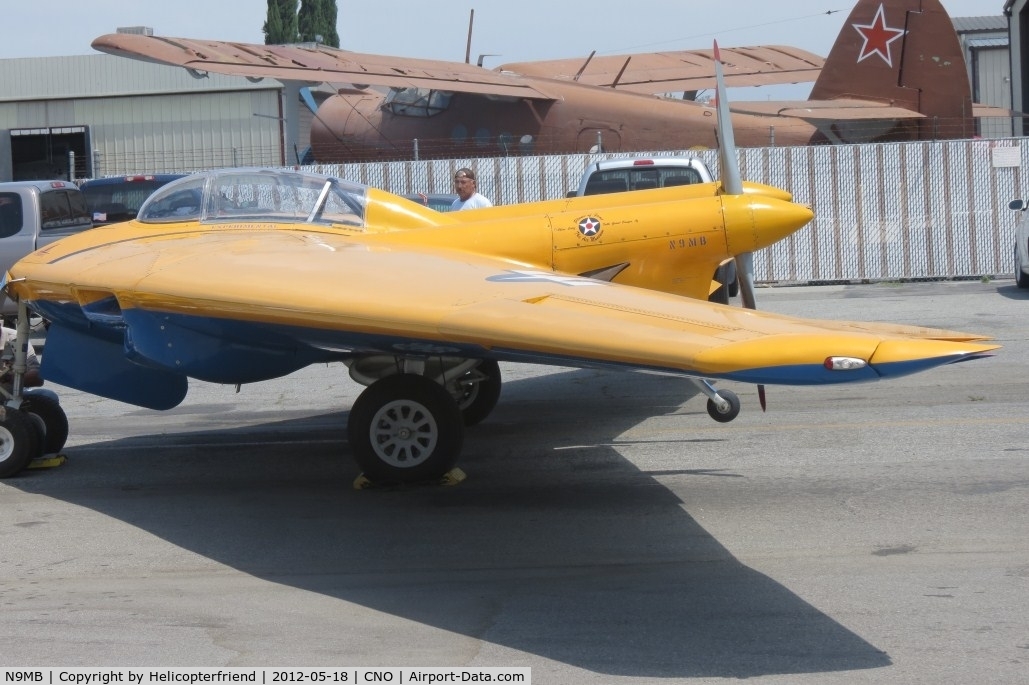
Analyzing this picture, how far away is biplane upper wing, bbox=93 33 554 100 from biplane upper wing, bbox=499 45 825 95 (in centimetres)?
374

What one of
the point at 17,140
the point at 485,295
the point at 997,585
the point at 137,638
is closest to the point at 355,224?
the point at 485,295

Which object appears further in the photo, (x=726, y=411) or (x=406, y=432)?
(x=726, y=411)

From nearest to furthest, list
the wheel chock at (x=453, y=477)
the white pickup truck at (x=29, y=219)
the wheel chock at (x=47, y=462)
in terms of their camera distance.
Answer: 1. the wheel chock at (x=453, y=477)
2. the wheel chock at (x=47, y=462)
3. the white pickup truck at (x=29, y=219)

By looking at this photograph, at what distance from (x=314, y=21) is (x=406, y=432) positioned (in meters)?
71.4

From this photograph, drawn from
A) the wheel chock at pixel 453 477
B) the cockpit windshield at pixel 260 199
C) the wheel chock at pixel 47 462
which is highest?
the cockpit windshield at pixel 260 199

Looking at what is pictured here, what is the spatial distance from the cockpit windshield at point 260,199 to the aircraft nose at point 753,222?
2.84m

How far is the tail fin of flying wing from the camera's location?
25.7 m

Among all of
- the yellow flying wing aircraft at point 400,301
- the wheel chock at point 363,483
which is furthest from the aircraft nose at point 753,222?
the wheel chock at point 363,483

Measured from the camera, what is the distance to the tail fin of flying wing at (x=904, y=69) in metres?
25.7

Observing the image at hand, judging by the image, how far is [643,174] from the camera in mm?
15141

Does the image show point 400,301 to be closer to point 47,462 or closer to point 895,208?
point 47,462

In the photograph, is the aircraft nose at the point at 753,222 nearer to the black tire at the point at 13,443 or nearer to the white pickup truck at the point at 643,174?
the white pickup truck at the point at 643,174
